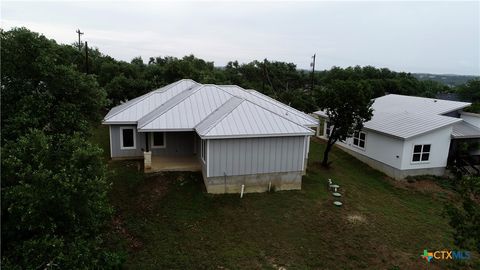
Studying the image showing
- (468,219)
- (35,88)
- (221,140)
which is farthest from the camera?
(221,140)

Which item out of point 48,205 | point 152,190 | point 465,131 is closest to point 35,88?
point 48,205

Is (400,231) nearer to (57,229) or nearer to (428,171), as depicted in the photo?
(428,171)

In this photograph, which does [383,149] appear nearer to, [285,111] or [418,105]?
[418,105]


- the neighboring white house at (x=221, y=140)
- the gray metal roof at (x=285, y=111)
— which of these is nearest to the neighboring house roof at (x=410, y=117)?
the gray metal roof at (x=285, y=111)

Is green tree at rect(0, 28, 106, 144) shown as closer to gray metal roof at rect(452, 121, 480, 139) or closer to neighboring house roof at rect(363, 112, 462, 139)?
neighboring house roof at rect(363, 112, 462, 139)

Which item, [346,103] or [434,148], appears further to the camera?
[434,148]

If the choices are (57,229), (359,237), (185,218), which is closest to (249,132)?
(185,218)

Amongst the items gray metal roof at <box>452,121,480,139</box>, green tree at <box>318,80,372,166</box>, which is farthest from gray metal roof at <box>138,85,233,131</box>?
gray metal roof at <box>452,121,480,139</box>
